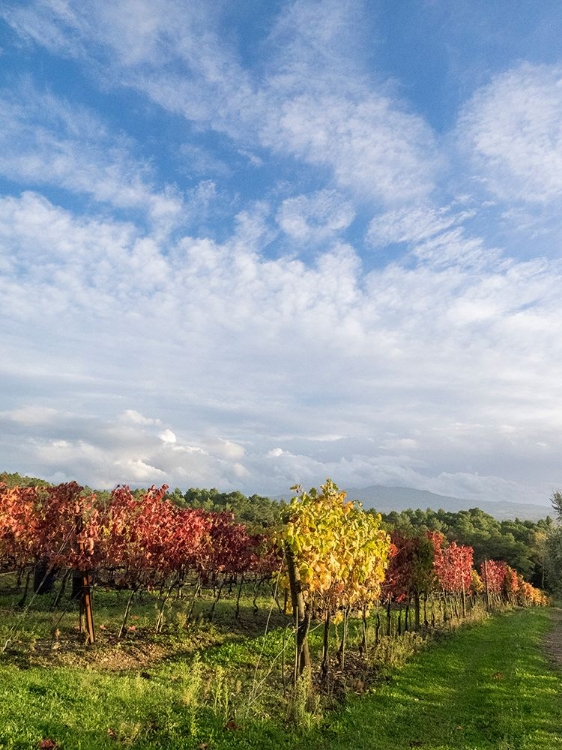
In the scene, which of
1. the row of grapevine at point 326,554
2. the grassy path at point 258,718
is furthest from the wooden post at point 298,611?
the grassy path at point 258,718

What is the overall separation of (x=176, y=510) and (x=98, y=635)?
6659 millimetres

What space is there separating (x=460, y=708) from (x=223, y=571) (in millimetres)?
14200

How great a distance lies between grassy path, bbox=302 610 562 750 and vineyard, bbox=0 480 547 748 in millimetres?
1070

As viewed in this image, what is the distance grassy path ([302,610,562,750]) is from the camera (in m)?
10.8

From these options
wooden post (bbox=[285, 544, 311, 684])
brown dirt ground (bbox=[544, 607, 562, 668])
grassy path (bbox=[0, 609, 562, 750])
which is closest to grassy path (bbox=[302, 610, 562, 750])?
grassy path (bbox=[0, 609, 562, 750])

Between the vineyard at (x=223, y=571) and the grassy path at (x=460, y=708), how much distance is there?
3.51ft

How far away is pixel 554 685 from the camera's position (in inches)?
684

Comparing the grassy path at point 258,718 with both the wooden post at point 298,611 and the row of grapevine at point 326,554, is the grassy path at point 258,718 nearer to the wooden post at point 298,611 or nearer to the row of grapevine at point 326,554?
the wooden post at point 298,611

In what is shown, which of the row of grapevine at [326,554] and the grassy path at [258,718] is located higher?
the row of grapevine at [326,554]

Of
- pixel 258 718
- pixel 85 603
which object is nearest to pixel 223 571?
pixel 85 603

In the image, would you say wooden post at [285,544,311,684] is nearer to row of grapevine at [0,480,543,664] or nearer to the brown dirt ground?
row of grapevine at [0,480,543,664]

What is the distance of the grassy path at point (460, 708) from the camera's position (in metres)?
10.8

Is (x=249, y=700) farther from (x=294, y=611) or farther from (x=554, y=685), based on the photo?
(x=554, y=685)

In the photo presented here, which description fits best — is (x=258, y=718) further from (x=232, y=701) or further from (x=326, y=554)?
(x=326, y=554)
